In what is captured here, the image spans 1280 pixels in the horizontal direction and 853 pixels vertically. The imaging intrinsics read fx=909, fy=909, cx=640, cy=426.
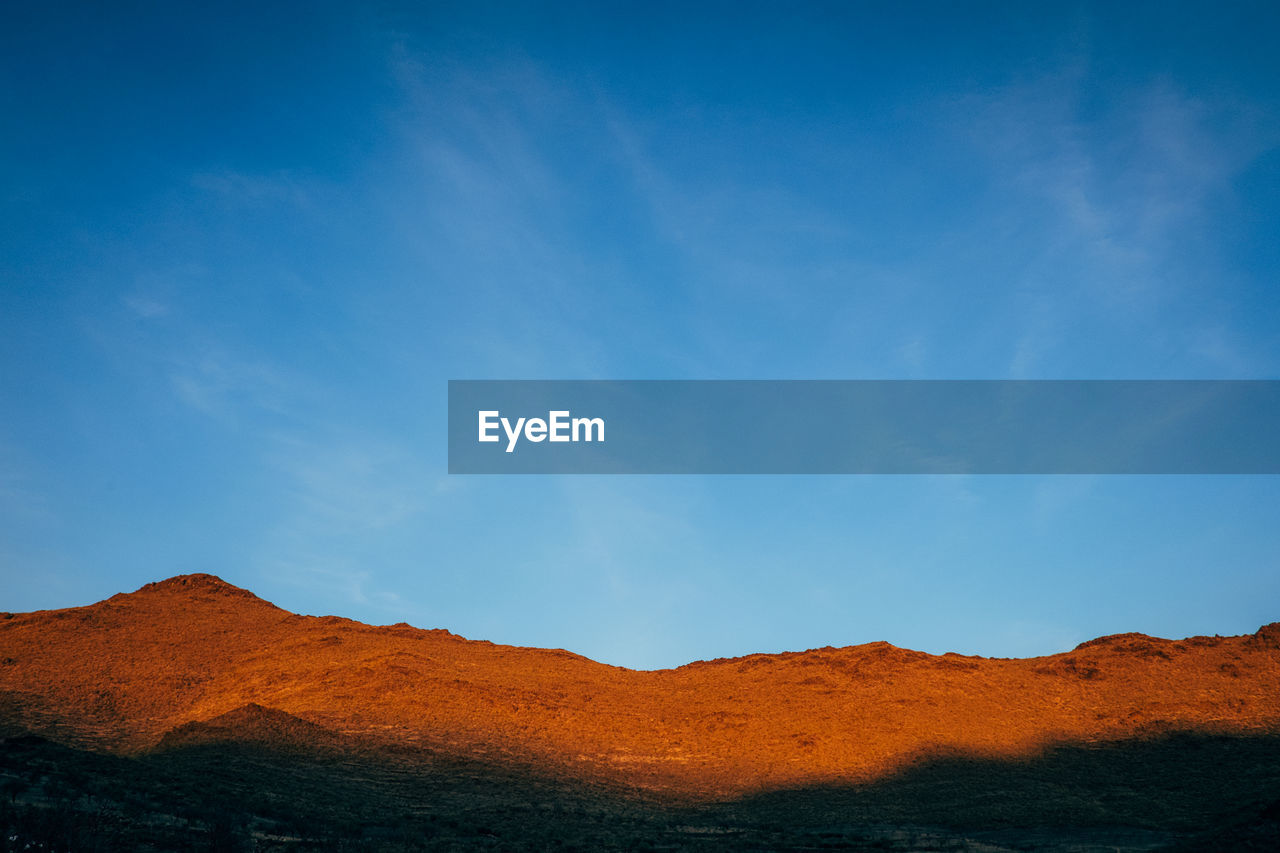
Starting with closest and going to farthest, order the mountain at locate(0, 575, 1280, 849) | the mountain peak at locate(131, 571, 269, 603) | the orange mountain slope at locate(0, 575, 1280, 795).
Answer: the mountain at locate(0, 575, 1280, 849) → the orange mountain slope at locate(0, 575, 1280, 795) → the mountain peak at locate(131, 571, 269, 603)

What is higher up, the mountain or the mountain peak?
the mountain peak

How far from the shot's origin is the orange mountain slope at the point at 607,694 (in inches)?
1988

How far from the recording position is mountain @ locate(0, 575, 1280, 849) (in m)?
44.0

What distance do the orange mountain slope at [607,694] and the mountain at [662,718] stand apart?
188 mm

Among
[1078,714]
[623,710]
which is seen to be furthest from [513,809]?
[1078,714]

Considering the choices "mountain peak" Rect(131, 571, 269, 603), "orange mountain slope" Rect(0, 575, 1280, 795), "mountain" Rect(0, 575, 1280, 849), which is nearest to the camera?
"mountain" Rect(0, 575, 1280, 849)

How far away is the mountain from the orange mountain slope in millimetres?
188

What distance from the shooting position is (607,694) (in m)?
62.3

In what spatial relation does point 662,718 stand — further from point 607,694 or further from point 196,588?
point 196,588

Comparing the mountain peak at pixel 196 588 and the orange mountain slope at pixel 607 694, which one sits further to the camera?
the mountain peak at pixel 196 588

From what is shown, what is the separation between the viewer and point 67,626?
62250 millimetres

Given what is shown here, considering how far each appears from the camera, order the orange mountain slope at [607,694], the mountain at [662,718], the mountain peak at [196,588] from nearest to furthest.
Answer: the mountain at [662,718] → the orange mountain slope at [607,694] → the mountain peak at [196,588]

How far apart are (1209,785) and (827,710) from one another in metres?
21.0

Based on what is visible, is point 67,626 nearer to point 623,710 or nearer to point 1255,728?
point 623,710
